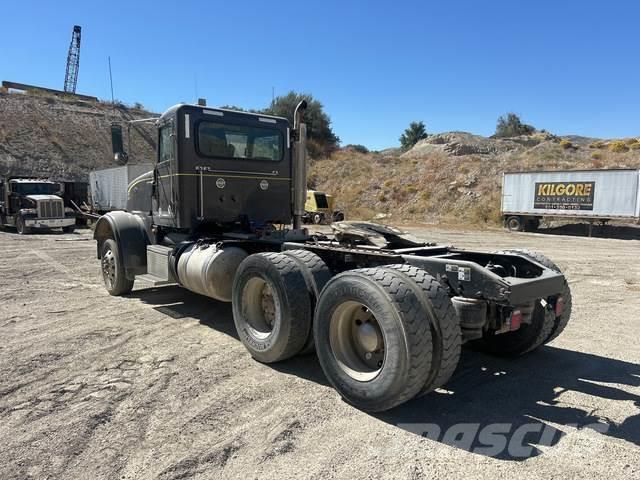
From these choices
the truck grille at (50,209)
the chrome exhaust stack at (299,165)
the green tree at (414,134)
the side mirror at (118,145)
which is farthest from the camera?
the green tree at (414,134)

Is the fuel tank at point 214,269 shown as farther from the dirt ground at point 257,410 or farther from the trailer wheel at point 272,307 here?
the trailer wheel at point 272,307

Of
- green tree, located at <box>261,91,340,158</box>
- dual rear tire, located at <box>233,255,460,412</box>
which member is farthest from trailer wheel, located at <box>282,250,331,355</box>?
green tree, located at <box>261,91,340,158</box>

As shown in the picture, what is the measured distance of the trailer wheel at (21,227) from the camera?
2209 cm

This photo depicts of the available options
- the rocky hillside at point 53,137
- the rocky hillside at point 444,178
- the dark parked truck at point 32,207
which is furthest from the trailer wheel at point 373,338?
the rocky hillside at point 53,137

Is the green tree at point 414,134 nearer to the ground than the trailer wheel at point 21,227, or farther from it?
farther from it

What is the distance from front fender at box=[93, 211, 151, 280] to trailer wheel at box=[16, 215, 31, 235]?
16783 millimetres

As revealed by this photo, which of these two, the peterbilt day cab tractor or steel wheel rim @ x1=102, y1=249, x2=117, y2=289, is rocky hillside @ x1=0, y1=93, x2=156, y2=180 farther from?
the peterbilt day cab tractor

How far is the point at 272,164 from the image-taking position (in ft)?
25.3

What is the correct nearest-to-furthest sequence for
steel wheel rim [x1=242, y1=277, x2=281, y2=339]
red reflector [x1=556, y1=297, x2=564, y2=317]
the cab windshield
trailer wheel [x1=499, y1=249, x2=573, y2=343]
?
1. red reflector [x1=556, y1=297, x2=564, y2=317]
2. trailer wheel [x1=499, y1=249, x2=573, y2=343]
3. steel wheel rim [x1=242, y1=277, x2=281, y2=339]
4. the cab windshield

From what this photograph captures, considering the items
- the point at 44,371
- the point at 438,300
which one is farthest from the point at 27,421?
the point at 438,300

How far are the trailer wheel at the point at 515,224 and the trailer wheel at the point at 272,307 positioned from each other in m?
25.8

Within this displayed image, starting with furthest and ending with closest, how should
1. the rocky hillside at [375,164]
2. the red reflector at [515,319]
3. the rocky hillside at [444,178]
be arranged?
the rocky hillside at [375,164], the rocky hillside at [444,178], the red reflector at [515,319]

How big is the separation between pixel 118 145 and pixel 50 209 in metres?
18.1

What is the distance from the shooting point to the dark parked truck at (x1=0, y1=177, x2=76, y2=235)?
2217cm
